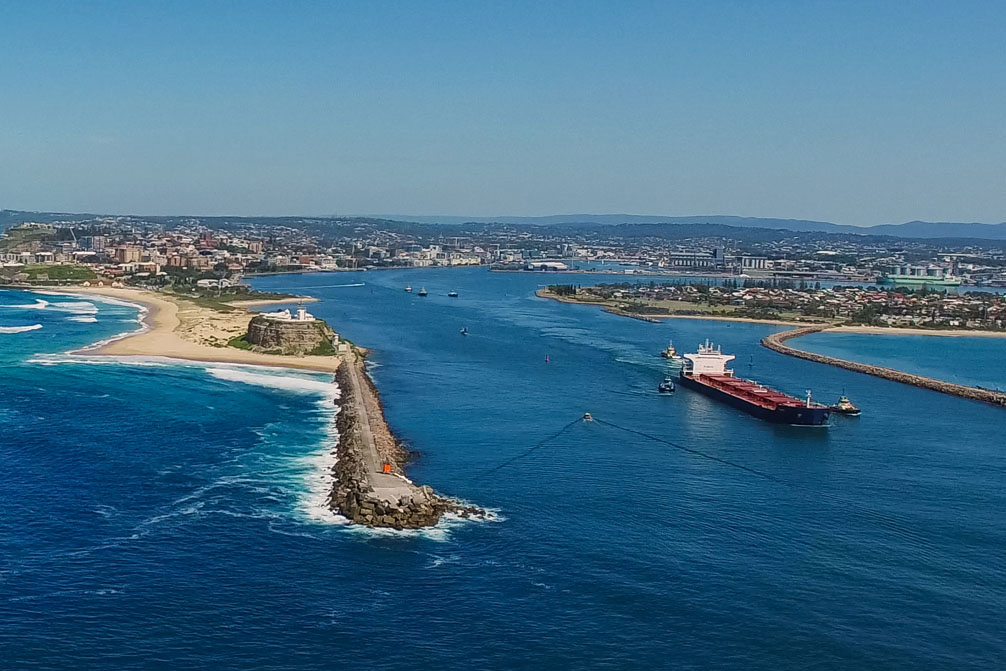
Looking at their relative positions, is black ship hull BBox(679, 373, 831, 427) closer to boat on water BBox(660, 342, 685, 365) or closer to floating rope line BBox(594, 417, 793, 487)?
floating rope line BBox(594, 417, 793, 487)

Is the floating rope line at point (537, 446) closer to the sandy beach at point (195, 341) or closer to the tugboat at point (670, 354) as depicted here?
the sandy beach at point (195, 341)

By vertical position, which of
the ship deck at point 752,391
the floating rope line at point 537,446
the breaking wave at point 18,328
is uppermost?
the ship deck at point 752,391

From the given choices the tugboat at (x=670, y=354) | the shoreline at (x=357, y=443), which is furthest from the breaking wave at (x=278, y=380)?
the tugboat at (x=670, y=354)

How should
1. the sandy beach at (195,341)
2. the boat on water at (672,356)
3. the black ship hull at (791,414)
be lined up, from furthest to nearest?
the boat on water at (672,356) → the sandy beach at (195,341) → the black ship hull at (791,414)

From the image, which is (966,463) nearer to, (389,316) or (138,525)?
(138,525)

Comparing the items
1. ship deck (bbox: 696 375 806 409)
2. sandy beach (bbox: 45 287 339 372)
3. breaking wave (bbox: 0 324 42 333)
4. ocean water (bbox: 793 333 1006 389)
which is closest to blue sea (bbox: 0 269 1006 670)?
ship deck (bbox: 696 375 806 409)

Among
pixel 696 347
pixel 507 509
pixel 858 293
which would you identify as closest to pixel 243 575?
pixel 507 509

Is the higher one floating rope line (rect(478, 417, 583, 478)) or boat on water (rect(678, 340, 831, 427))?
boat on water (rect(678, 340, 831, 427))

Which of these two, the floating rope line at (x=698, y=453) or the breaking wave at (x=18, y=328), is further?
the breaking wave at (x=18, y=328)
